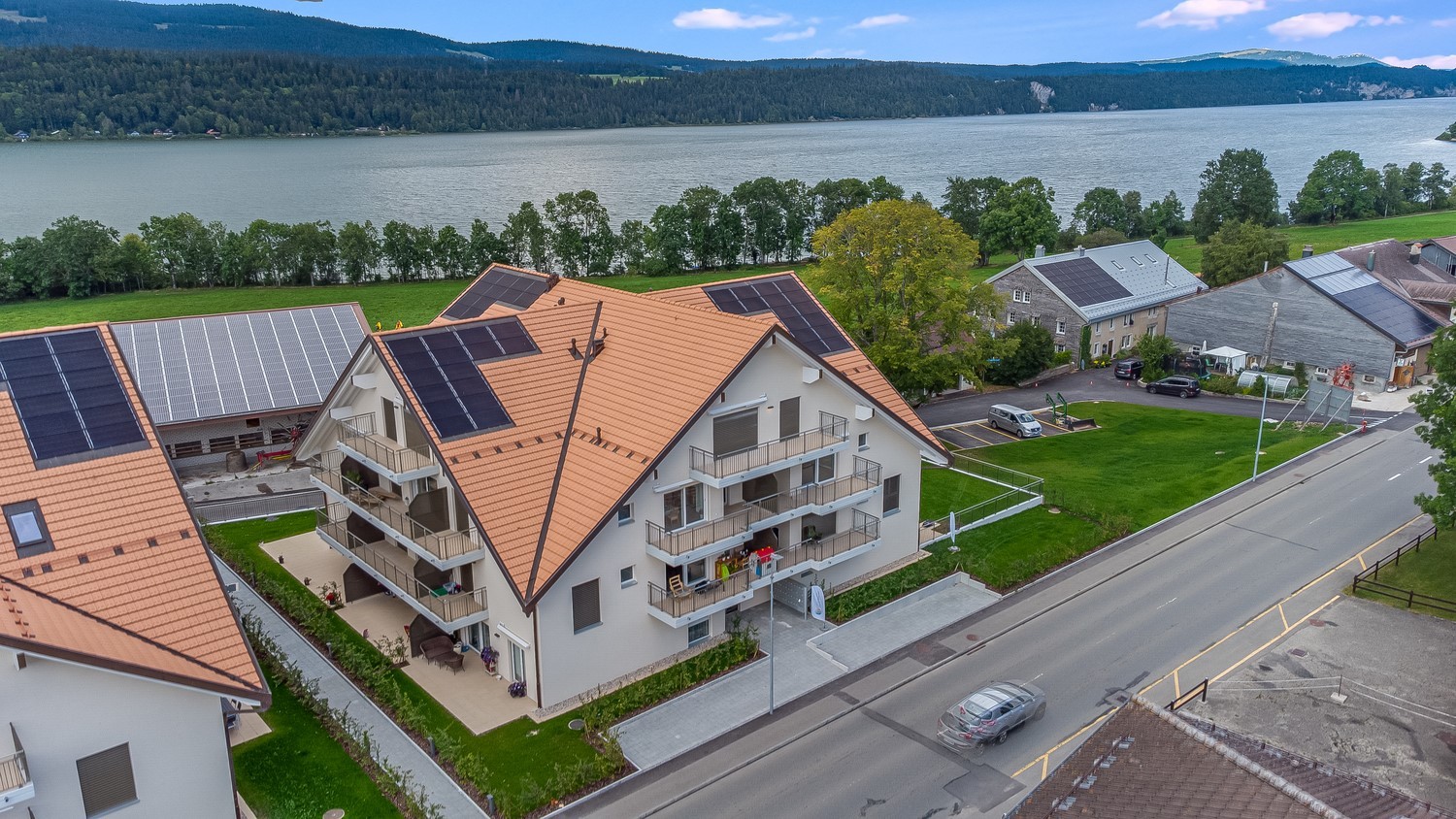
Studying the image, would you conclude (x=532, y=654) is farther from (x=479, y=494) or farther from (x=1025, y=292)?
(x=1025, y=292)

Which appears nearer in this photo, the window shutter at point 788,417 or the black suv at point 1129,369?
the window shutter at point 788,417

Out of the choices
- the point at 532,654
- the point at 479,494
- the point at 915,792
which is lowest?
the point at 915,792

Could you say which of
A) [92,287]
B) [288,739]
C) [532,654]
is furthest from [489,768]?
[92,287]

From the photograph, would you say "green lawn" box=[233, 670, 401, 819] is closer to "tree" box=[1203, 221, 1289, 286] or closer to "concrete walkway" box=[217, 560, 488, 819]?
"concrete walkway" box=[217, 560, 488, 819]

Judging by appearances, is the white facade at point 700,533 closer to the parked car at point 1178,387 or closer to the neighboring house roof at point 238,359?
the neighboring house roof at point 238,359

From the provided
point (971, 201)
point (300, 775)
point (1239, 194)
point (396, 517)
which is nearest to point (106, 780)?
point (300, 775)

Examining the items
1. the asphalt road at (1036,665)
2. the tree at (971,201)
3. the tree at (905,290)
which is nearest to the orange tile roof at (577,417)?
the asphalt road at (1036,665)
